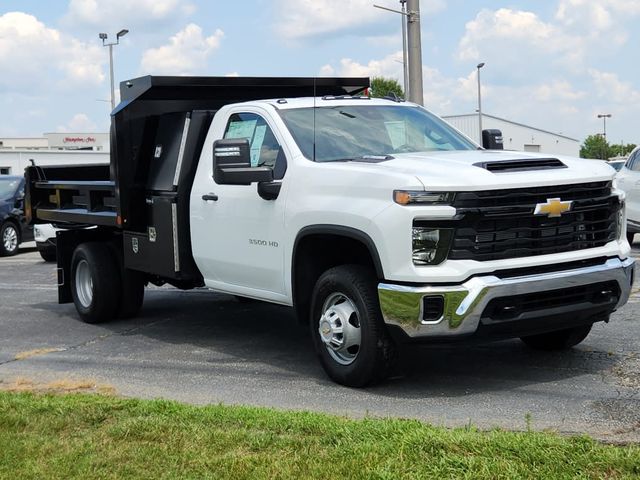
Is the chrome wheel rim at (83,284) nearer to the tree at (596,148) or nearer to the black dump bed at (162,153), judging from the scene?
the black dump bed at (162,153)

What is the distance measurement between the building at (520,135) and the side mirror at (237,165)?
6520cm

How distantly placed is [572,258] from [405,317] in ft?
3.98

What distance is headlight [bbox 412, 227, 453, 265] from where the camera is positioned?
18.7ft

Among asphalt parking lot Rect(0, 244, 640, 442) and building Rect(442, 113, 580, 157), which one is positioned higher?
building Rect(442, 113, 580, 157)

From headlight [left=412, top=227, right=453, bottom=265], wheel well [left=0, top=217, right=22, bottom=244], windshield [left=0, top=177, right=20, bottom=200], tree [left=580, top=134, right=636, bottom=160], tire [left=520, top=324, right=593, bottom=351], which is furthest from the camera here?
tree [left=580, top=134, right=636, bottom=160]

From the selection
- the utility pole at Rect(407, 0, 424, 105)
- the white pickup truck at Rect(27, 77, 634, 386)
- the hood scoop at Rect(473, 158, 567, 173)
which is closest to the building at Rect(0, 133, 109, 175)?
the utility pole at Rect(407, 0, 424, 105)

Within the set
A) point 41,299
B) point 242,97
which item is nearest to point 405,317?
point 242,97

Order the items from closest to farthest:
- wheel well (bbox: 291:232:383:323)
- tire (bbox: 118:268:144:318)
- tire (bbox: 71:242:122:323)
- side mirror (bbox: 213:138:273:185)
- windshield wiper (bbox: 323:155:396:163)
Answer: windshield wiper (bbox: 323:155:396:163) < wheel well (bbox: 291:232:383:323) < side mirror (bbox: 213:138:273:185) < tire (bbox: 71:242:122:323) < tire (bbox: 118:268:144:318)

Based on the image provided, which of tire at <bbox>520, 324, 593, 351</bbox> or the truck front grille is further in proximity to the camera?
tire at <bbox>520, 324, 593, 351</bbox>

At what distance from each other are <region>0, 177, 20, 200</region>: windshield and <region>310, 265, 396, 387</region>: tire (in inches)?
563

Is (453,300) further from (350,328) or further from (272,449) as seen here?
(272,449)

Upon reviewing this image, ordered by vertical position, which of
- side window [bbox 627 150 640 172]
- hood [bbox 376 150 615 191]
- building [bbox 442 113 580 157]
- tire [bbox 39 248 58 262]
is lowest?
tire [bbox 39 248 58 262]

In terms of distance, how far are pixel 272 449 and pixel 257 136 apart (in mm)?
3337

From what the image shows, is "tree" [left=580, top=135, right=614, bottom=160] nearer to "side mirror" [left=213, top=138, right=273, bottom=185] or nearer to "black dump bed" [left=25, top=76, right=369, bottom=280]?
"black dump bed" [left=25, top=76, right=369, bottom=280]
